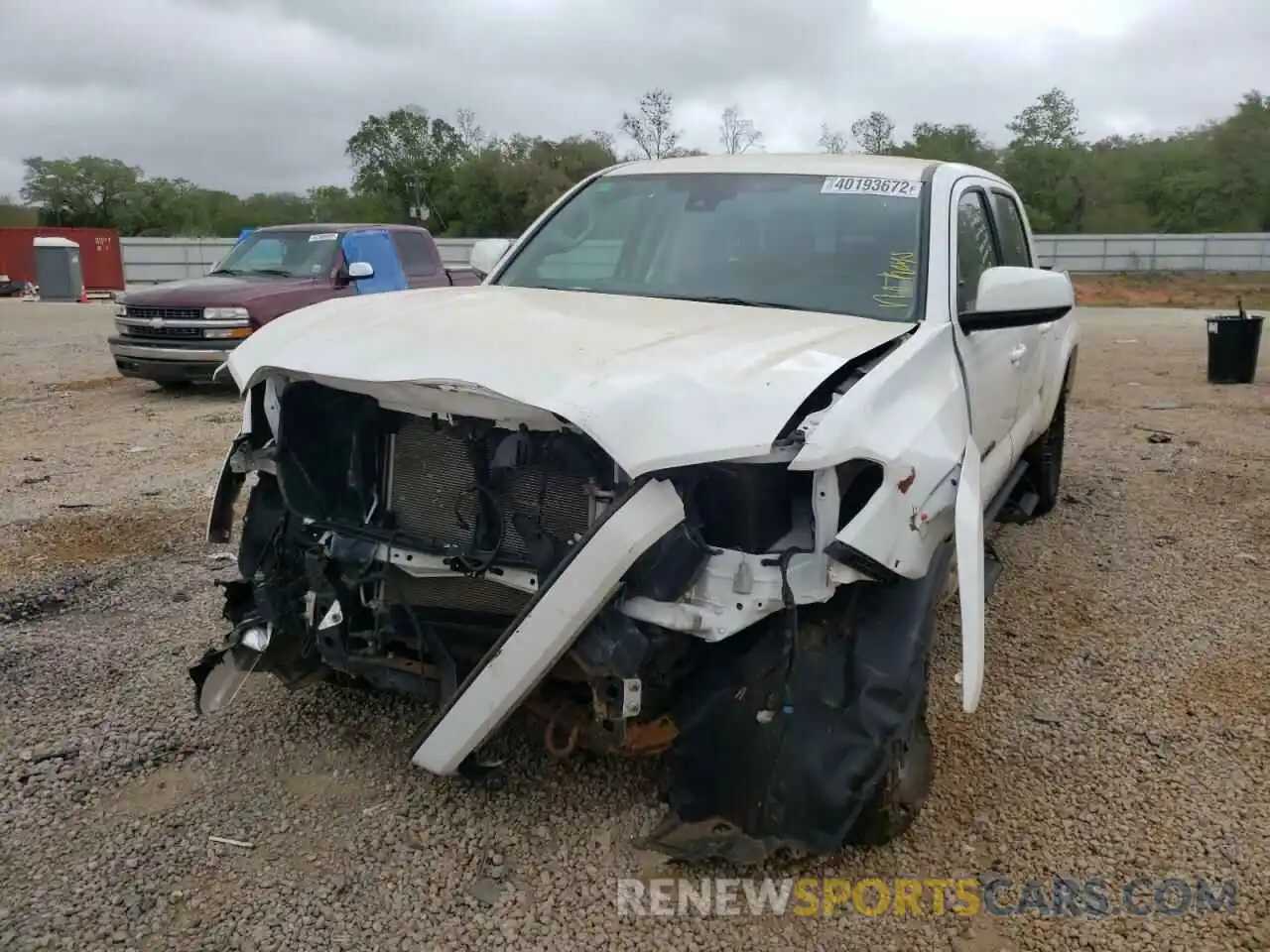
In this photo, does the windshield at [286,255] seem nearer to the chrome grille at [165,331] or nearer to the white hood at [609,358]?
the chrome grille at [165,331]

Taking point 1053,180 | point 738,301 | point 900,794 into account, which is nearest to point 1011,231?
point 738,301

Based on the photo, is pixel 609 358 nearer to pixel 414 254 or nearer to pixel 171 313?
pixel 171 313

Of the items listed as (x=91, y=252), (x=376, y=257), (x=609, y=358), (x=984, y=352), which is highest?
(x=91, y=252)

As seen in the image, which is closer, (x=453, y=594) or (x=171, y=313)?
(x=453, y=594)

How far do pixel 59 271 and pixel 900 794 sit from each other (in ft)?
93.5

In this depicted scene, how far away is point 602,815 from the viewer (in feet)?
9.81

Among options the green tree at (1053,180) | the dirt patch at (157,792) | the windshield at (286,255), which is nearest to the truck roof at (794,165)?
the dirt patch at (157,792)

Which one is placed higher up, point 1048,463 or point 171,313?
point 171,313

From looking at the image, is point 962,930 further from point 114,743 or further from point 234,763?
point 114,743

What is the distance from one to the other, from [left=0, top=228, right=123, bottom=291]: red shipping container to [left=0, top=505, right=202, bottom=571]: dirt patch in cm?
2680

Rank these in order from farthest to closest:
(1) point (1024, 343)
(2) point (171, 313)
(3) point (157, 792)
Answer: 1. (2) point (171, 313)
2. (1) point (1024, 343)
3. (3) point (157, 792)

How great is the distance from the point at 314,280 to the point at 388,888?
28.6ft

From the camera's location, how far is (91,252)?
29578 mm

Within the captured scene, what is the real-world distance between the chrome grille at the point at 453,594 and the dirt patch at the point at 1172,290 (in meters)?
28.7
